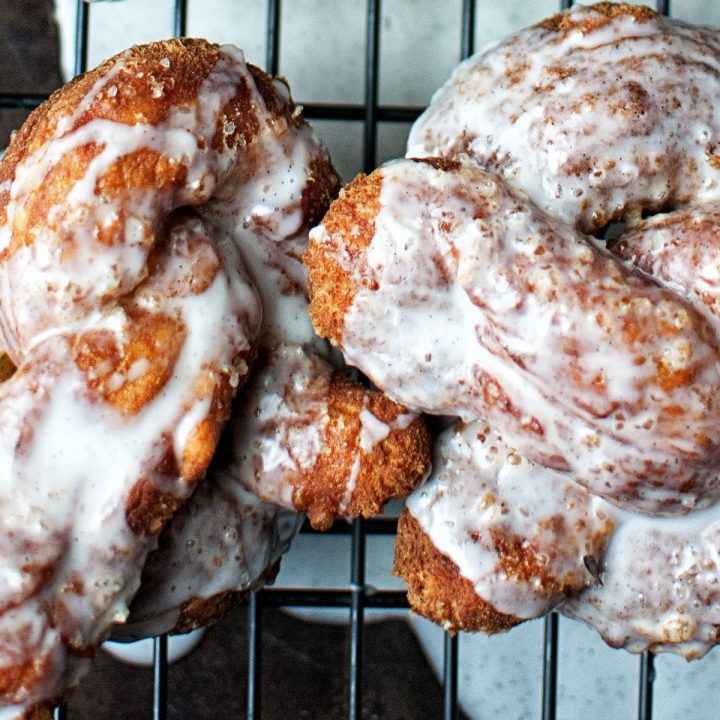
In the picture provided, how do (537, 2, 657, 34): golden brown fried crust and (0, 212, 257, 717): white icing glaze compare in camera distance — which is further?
(537, 2, 657, 34): golden brown fried crust

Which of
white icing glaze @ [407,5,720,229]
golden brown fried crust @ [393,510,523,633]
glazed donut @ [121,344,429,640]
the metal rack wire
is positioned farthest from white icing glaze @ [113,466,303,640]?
white icing glaze @ [407,5,720,229]

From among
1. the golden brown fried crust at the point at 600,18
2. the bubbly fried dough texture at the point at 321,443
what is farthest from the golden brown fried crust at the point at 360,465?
the golden brown fried crust at the point at 600,18

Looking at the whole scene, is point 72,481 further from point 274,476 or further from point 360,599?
point 360,599

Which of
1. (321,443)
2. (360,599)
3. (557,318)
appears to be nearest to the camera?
(557,318)

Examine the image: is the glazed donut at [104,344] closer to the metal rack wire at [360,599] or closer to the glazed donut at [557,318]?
the glazed donut at [557,318]

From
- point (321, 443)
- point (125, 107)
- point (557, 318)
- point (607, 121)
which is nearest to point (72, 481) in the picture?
point (321, 443)

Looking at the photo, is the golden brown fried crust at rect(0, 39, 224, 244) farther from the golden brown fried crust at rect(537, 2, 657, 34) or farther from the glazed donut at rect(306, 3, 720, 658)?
the golden brown fried crust at rect(537, 2, 657, 34)
